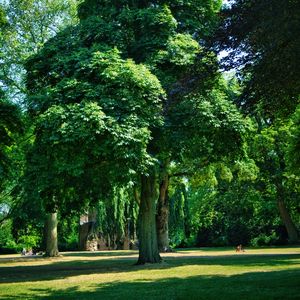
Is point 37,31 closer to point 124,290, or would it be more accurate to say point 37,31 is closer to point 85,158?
point 85,158

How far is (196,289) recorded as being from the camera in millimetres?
12469

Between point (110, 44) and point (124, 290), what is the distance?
43.3 feet

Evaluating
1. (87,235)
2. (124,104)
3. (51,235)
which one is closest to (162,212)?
(51,235)

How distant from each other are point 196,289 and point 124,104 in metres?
9.29

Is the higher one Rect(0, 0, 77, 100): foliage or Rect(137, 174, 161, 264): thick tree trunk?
Rect(0, 0, 77, 100): foliage

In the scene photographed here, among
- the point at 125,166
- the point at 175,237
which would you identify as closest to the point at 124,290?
the point at 125,166

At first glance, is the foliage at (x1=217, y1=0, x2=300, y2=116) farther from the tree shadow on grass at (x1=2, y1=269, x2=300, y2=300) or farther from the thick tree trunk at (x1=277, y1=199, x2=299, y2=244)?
the thick tree trunk at (x1=277, y1=199, x2=299, y2=244)

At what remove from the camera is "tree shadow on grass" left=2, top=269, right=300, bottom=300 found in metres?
11.1

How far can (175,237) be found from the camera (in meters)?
54.5

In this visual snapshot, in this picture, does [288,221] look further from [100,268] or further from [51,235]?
[100,268]

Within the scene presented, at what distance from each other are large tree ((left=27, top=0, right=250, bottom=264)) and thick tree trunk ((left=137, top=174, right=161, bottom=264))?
0.16 ft

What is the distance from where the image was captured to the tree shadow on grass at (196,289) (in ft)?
36.4

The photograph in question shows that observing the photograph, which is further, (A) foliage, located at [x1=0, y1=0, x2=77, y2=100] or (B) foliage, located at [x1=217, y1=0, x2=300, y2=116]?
(A) foliage, located at [x1=0, y1=0, x2=77, y2=100]

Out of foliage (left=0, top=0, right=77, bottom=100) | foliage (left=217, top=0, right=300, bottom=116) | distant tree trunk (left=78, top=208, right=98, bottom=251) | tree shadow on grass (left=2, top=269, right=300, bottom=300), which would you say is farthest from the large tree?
distant tree trunk (left=78, top=208, right=98, bottom=251)
